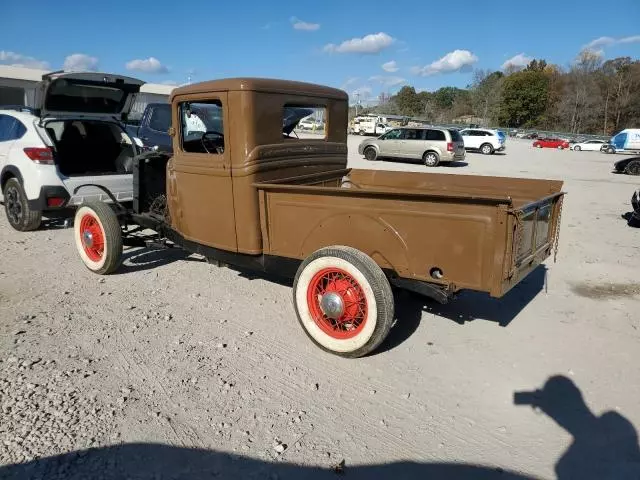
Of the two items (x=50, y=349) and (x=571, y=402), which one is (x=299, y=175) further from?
(x=571, y=402)

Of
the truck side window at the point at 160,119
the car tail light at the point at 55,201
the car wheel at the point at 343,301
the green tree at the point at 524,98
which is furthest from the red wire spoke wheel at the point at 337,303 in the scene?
the green tree at the point at 524,98

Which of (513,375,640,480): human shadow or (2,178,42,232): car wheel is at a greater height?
(2,178,42,232): car wheel

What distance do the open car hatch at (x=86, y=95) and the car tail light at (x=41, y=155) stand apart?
470mm

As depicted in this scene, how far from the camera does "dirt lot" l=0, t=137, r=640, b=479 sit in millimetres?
2426

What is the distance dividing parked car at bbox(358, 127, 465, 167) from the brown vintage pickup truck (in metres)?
14.9

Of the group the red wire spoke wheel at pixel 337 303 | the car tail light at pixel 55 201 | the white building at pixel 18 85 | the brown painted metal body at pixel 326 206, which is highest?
Answer: the white building at pixel 18 85

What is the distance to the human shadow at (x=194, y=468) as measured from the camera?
88.9 inches

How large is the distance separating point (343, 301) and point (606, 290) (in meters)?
3.34

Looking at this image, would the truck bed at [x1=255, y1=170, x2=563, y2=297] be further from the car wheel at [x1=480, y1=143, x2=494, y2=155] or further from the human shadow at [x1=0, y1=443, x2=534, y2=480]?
the car wheel at [x1=480, y1=143, x2=494, y2=155]

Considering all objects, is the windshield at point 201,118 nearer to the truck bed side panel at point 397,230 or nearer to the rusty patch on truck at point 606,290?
the truck bed side panel at point 397,230

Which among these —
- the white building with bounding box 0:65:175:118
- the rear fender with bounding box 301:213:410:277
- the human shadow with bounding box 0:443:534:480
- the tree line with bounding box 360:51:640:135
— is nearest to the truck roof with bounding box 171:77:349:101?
the rear fender with bounding box 301:213:410:277

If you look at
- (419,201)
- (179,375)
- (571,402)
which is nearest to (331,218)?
(419,201)

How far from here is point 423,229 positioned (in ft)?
10.2

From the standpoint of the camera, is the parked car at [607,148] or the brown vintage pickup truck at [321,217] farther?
the parked car at [607,148]
